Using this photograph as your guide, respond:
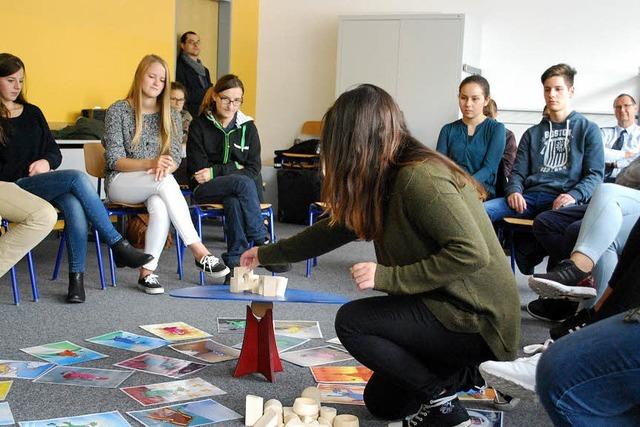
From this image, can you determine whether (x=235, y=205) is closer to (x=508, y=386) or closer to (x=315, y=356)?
(x=315, y=356)

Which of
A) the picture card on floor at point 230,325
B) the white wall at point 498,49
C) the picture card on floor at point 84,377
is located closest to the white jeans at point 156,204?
the picture card on floor at point 230,325

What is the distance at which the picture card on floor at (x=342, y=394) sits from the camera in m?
2.60

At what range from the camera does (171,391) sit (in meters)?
2.63

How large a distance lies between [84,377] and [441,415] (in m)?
1.28

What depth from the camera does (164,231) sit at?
14.3ft

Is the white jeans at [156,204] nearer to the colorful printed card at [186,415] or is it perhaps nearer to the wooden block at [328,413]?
the colorful printed card at [186,415]

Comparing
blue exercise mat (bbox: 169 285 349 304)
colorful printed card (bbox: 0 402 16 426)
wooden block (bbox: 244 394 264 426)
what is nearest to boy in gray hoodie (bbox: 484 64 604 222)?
blue exercise mat (bbox: 169 285 349 304)

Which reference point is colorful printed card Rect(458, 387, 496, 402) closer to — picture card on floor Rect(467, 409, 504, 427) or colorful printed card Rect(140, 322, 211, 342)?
picture card on floor Rect(467, 409, 504, 427)

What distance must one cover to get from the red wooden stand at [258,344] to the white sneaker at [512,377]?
1.04m

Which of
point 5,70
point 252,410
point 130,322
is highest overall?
point 5,70

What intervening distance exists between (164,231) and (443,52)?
3.95m

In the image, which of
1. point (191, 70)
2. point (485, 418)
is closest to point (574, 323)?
point (485, 418)

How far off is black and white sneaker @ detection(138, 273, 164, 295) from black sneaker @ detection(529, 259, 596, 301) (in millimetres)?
2006

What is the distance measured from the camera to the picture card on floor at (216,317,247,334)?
3.47 m
